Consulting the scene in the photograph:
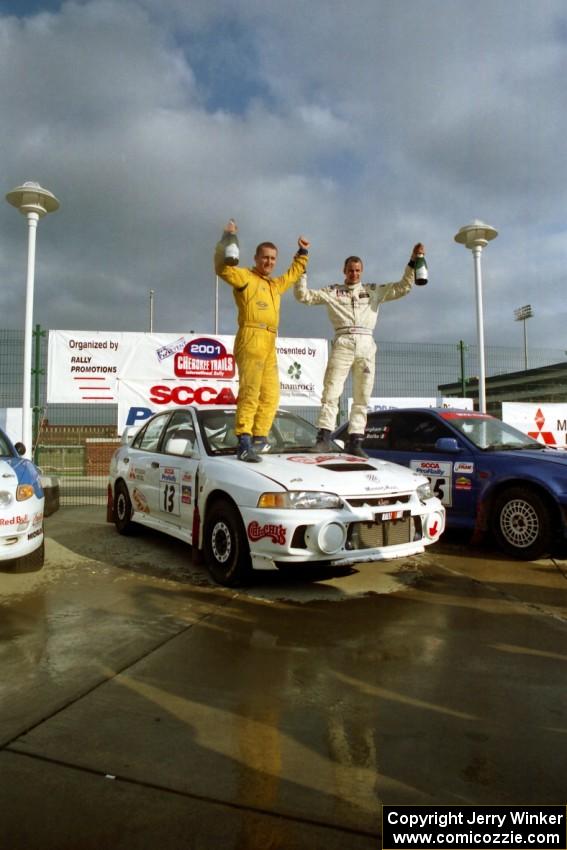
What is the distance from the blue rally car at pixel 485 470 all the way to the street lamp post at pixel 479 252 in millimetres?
4460

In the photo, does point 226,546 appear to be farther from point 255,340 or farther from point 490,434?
point 490,434

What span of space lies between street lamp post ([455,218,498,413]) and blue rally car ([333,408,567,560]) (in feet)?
14.6

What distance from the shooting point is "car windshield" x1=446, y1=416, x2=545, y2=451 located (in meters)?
6.13

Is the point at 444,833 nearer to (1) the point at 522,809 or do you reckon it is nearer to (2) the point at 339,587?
(1) the point at 522,809

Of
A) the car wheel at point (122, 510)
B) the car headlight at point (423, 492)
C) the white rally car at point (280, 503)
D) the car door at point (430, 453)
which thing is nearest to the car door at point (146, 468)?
the white rally car at point (280, 503)

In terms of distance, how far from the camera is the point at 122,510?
21.3 feet

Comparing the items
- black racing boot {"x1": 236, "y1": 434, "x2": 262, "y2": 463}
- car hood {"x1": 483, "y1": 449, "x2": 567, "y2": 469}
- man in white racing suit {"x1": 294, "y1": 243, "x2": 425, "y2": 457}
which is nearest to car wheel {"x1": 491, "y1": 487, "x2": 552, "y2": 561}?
car hood {"x1": 483, "y1": 449, "x2": 567, "y2": 469}

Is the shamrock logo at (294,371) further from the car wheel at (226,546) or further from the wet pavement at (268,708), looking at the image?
the wet pavement at (268,708)

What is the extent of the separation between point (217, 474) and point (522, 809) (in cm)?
308

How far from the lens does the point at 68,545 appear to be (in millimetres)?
6145

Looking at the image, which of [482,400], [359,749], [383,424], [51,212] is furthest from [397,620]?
[51,212]

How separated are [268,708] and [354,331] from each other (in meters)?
4.00

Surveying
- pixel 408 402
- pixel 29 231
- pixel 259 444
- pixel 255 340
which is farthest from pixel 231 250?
pixel 408 402

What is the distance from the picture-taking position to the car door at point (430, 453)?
5.95 metres
